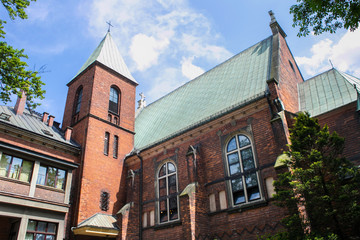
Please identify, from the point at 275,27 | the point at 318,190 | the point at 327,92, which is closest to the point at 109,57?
the point at 275,27

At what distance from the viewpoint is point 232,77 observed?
1930 centimetres

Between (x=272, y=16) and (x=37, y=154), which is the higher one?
(x=272, y=16)

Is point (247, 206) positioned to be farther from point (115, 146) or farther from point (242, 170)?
point (115, 146)

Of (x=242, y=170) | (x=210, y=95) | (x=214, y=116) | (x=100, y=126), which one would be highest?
(x=210, y=95)

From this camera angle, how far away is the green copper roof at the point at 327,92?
44.9 ft

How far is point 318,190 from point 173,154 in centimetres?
943

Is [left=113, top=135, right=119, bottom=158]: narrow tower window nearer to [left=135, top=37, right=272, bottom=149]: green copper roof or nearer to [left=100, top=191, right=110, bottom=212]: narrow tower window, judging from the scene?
[left=135, top=37, right=272, bottom=149]: green copper roof

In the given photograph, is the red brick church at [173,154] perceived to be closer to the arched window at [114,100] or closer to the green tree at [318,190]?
the arched window at [114,100]

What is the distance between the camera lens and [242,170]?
14.0m

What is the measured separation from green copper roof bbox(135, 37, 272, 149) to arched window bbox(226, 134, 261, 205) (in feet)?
7.02

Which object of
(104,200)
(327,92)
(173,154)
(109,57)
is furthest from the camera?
(109,57)

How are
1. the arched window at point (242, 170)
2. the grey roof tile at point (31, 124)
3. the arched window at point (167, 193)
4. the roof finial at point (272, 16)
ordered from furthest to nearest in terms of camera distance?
the roof finial at point (272, 16), the grey roof tile at point (31, 124), the arched window at point (167, 193), the arched window at point (242, 170)

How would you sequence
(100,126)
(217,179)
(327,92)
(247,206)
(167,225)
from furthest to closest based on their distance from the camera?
(100,126)
(167,225)
(327,92)
(217,179)
(247,206)

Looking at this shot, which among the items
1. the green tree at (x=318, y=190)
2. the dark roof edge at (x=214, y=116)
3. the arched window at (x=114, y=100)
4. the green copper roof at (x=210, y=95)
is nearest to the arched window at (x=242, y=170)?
the dark roof edge at (x=214, y=116)
